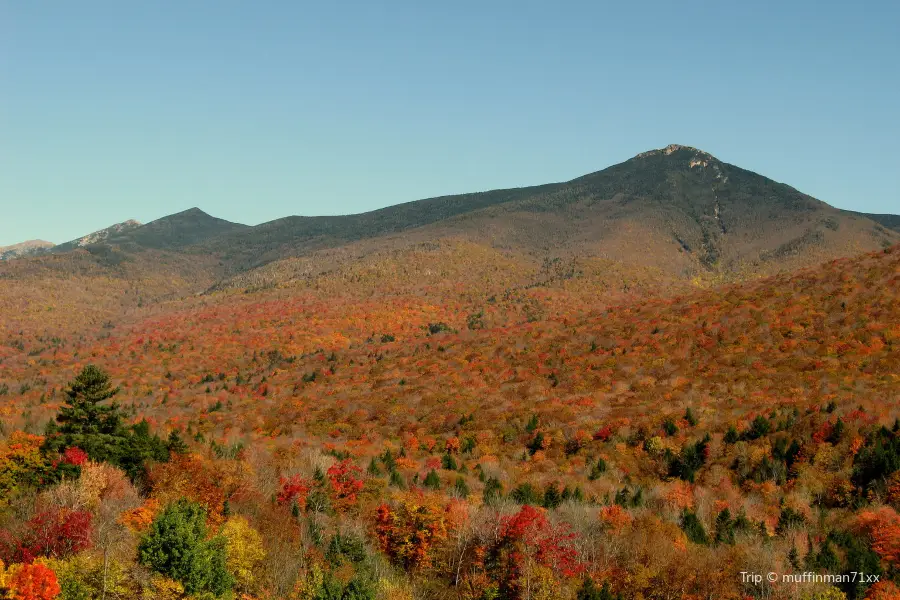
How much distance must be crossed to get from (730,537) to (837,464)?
15886 mm

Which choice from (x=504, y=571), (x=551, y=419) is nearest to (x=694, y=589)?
(x=504, y=571)

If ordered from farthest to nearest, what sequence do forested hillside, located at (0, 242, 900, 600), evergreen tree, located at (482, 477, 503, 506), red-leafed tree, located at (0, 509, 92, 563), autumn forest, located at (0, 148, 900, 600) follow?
evergreen tree, located at (482, 477, 503, 506) → forested hillside, located at (0, 242, 900, 600) → autumn forest, located at (0, 148, 900, 600) → red-leafed tree, located at (0, 509, 92, 563)

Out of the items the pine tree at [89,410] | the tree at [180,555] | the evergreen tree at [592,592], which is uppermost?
the pine tree at [89,410]

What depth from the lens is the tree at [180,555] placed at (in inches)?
1459

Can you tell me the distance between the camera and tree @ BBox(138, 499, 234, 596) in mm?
37062

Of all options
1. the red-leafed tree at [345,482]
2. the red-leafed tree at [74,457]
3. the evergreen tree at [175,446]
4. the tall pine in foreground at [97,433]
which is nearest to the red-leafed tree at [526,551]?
the red-leafed tree at [345,482]

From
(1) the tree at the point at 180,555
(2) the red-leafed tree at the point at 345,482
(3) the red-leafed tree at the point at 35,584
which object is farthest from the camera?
Answer: (2) the red-leafed tree at the point at 345,482

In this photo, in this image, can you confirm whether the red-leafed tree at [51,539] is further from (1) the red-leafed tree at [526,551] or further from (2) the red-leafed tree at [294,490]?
(1) the red-leafed tree at [526,551]

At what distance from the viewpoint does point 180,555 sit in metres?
37.1

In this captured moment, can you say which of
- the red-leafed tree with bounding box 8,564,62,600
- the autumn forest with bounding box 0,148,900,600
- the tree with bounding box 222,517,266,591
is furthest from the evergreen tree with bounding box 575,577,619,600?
the red-leafed tree with bounding box 8,564,62,600

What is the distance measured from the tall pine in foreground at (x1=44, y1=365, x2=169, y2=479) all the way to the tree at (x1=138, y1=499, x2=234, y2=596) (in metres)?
20.3

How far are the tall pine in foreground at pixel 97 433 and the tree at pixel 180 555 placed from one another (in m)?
20.3

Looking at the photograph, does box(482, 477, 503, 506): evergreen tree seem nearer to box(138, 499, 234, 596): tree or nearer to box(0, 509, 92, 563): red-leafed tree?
box(138, 499, 234, 596): tree

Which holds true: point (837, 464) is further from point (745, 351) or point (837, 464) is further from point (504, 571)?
point (745, 351)
